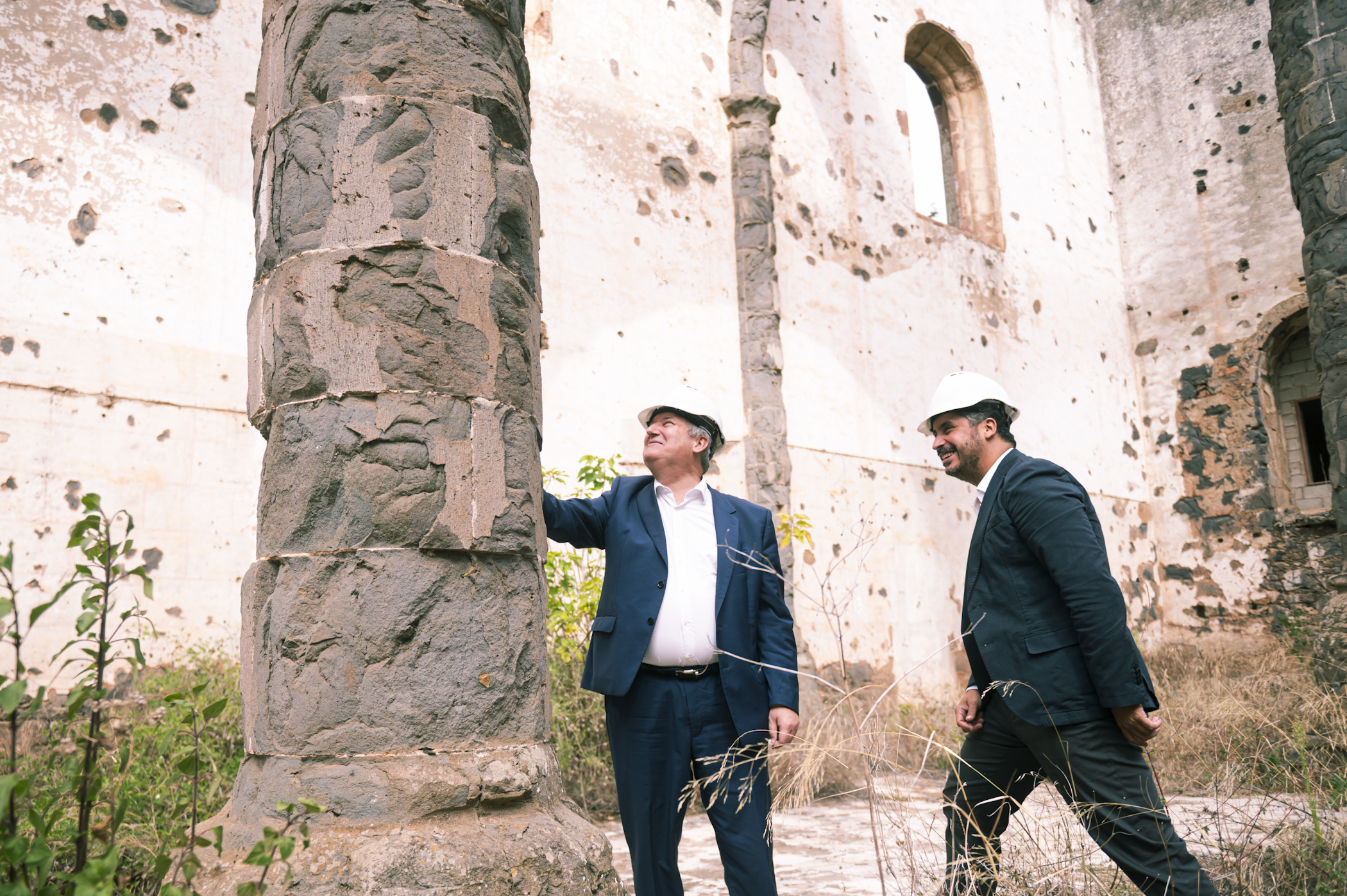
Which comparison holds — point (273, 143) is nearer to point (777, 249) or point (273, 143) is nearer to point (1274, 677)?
point (777, 249)

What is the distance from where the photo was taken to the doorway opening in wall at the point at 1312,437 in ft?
34.2

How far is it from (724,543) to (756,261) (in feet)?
16.4

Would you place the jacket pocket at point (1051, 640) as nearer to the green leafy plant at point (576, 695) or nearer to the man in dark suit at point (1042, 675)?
the man in dark suit at point (1042, 675)

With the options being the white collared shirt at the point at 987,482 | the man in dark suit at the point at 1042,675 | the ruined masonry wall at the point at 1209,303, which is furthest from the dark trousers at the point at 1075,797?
the ruined masonry wall at the point at 1209,303

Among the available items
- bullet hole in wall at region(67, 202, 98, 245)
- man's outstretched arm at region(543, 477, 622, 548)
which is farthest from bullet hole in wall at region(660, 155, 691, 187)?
man's outstretched arm at region(543, 477, 622, 548)

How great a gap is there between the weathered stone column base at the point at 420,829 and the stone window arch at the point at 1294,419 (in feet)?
34.1

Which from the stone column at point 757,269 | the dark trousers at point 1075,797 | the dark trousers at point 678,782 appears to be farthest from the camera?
the stone column at point 757,269

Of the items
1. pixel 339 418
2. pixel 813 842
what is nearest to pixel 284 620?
pixel 339 418

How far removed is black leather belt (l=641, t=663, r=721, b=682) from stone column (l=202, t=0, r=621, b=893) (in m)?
0.61

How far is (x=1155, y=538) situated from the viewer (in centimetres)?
1105

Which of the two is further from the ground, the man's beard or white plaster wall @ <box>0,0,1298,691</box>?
white plaster wall @ <box>0,0,1298,691</box>

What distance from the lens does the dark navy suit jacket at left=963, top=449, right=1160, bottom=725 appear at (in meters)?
2.52

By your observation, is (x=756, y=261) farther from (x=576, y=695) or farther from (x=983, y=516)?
(x=983, y=516)

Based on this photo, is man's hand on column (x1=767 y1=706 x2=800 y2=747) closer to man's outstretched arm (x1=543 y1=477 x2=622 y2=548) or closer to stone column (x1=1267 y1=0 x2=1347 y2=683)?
man's outstretched arm (x1=543 y1=477 x2=622 y2=548)
